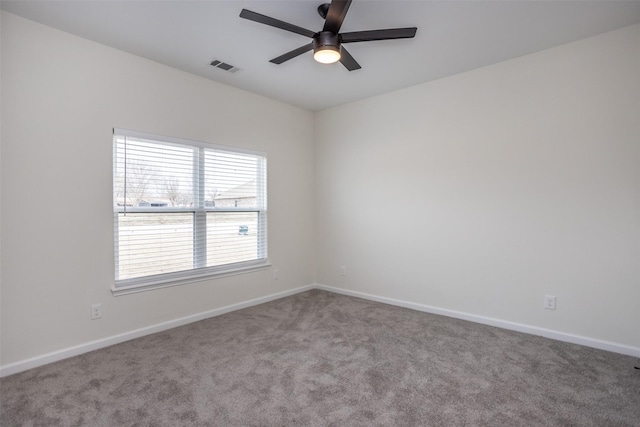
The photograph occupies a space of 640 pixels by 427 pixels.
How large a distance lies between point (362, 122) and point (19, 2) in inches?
135

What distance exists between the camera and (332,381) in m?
2.32

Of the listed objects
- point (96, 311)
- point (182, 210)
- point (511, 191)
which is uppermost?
point (511, 191)

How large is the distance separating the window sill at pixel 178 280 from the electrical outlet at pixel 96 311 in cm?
15

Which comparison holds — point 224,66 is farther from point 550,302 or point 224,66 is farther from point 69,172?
point 550,302

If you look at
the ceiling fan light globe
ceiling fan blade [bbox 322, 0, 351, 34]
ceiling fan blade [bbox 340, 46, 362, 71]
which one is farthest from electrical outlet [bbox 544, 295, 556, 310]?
ceiling fan blade [bbox 322, 0, 351, 34]

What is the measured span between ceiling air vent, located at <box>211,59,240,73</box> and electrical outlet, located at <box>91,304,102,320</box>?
2.51m

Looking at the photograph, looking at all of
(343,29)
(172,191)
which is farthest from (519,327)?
(172,191)

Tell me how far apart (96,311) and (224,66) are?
2606 millimetres

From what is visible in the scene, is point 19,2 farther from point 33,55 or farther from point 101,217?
point 101,217

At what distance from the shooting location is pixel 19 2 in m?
2.30

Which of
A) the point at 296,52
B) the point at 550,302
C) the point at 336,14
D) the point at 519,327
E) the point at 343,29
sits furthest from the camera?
the point at 519,327

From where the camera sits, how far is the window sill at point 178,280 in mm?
3030

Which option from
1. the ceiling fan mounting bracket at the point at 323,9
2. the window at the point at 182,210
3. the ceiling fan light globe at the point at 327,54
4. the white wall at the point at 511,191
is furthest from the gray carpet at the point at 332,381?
the ceiling fan mounting bracket at the point at 323,9

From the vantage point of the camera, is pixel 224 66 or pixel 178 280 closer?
pixel 224 66
